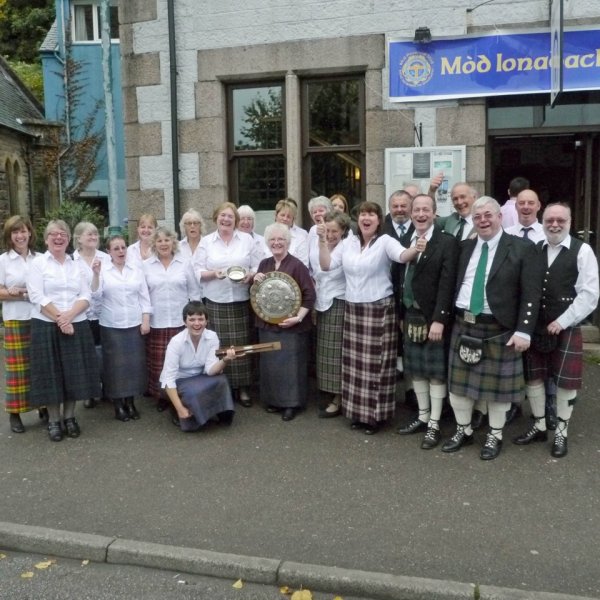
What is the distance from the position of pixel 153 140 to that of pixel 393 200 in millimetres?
4123

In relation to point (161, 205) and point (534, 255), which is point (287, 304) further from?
point (161, 205)

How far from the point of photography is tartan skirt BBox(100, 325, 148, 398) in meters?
6.21

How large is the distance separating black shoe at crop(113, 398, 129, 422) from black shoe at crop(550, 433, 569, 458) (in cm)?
368

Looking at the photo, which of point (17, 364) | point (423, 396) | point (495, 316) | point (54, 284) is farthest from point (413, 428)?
point (17, 364)

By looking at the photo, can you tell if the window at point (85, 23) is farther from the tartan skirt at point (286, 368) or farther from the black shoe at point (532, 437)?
the black shoe at point (532, 437)

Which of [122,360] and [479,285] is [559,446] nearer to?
[479,285]

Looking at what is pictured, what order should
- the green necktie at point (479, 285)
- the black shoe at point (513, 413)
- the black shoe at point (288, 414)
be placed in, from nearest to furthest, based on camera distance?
1. the green necktie at point (479, 285)
2. the black shoe at point (513, 413)
3. the black shoe at point (288, 414)

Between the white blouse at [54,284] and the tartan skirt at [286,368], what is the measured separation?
165cm

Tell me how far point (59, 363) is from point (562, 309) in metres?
4.04

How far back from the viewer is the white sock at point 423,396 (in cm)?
559

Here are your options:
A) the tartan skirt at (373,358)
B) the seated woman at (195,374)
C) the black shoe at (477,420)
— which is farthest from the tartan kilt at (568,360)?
the seated woman at (195,374)

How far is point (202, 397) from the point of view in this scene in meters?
5.83

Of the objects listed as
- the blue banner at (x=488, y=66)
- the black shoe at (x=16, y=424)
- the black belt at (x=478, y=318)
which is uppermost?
the blue banner at (x=488, y=66)

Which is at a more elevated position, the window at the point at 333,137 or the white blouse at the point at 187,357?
the window at the point at 333,137
